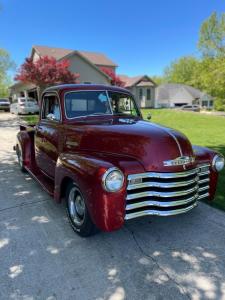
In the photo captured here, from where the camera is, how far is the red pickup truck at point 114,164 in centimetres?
299

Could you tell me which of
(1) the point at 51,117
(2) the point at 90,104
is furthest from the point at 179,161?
(1) the point at 51,117

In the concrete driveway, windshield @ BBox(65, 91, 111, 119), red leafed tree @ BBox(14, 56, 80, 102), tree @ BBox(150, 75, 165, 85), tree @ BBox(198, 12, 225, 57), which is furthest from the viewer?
tree @ BBox(150, 75, 165, 85)

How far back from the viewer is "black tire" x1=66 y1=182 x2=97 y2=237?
337 cm

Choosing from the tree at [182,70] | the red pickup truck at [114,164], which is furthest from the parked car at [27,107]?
the tree at [182,70]

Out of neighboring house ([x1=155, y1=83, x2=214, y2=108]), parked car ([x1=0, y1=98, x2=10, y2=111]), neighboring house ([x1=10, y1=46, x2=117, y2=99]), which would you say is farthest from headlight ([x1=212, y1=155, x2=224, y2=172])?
neighboring house ([x1=155, y1=83, x2=214, y2=108])

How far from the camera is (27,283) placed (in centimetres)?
270

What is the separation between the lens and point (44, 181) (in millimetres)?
4887

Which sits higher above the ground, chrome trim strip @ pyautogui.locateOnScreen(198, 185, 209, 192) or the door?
the door

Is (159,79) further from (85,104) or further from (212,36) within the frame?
(85,104)

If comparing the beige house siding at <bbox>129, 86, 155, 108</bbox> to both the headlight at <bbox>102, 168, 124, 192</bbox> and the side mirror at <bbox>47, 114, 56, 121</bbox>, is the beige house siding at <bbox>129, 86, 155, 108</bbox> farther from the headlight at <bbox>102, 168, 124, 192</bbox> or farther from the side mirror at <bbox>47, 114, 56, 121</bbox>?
the headlight at <bbox>102, 168, 124, 192</bbox>

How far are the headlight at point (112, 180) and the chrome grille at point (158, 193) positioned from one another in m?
0.14

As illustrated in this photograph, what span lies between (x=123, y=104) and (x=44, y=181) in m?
2.09

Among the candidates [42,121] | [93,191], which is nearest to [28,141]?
[42,121]

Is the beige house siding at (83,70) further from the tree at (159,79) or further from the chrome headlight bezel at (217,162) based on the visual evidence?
the tree at (159,79)
